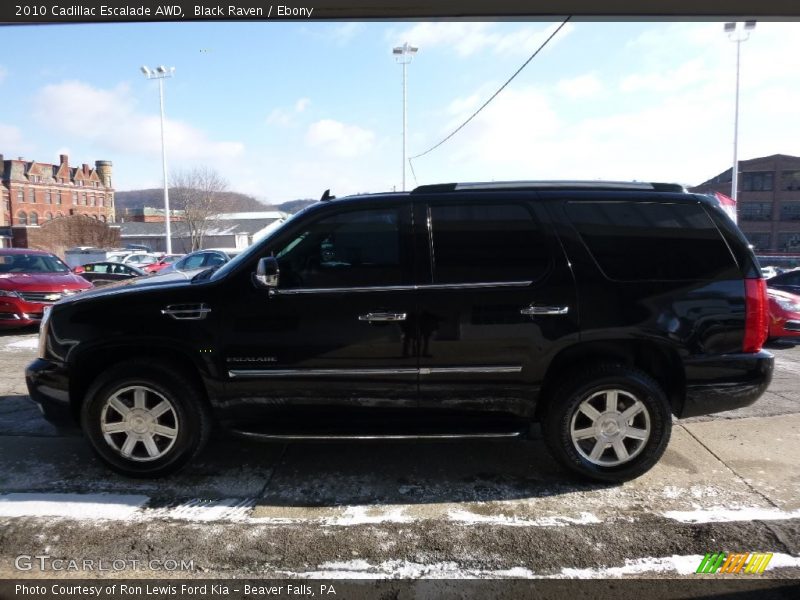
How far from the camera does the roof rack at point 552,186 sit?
3.59 m

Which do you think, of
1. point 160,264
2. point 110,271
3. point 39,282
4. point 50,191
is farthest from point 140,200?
point 39,282

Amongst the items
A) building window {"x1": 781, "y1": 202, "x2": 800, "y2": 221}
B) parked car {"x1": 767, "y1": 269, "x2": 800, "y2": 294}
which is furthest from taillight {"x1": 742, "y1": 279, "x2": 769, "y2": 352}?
building window {"x1": 781, "y1": 202, "x2": 800, "y2": 221}

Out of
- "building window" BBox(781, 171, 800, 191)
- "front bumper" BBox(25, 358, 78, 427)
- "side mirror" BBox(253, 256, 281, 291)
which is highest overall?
"building window" BBox(781, 171, 800, 191)

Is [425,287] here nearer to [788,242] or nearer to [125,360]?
[125,360]

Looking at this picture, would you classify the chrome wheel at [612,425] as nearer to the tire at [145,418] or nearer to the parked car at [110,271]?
the tire at [145,418]

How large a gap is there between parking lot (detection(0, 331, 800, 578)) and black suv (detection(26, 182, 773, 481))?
11.8 inches

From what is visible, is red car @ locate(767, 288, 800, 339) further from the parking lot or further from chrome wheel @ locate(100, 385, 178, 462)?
chrome wheel @ locate(100, 385, 178, 462)

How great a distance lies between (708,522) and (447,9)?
14.4 feet

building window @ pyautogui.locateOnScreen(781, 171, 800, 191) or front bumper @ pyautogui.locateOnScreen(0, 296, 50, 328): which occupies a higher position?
building window @ pyautogui.locateOnScreen(781, 171, 800, 191)

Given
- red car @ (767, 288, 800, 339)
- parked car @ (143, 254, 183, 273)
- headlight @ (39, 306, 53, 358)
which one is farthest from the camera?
parked car @ (143, 254, 183, 273)

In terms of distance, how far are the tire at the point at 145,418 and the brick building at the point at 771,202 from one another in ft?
210

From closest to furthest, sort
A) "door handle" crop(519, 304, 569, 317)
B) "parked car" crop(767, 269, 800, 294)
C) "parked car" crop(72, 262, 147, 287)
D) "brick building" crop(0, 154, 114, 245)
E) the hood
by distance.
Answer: "door handle" crop(519, 304, 569, 317) → the hood → "parked car" crop(767, 269, 800, 294) → "parked car" crop(72, 262, 147, 287) → "brick building" crop(0, 154, 114, 245)

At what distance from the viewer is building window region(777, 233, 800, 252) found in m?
57.1

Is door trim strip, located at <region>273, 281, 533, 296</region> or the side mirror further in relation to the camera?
door trim strip, located at <region>273, 281, 533, 296</region>
